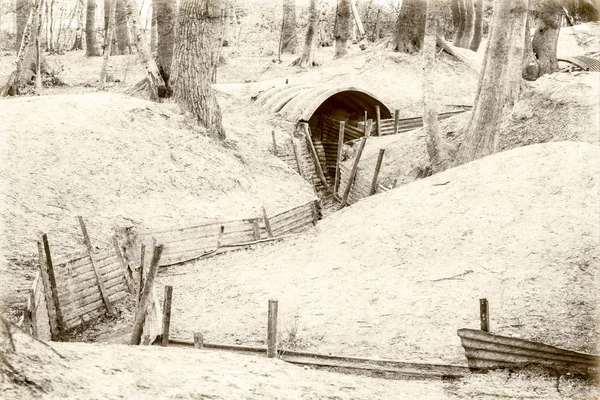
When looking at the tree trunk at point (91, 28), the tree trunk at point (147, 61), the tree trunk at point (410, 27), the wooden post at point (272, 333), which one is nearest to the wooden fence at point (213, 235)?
the wooden post at point (272, 333)

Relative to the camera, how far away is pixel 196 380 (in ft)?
16.0

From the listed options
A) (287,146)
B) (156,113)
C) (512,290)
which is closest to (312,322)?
(512,290)

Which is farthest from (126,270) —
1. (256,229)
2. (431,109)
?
(431,109)

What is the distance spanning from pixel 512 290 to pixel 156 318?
4386mm

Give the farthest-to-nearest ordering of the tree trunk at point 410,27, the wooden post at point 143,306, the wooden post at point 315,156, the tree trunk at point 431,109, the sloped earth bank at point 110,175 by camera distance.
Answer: the tree trunk at point 410,27
the wooden post at point 315,156
the tree trunk at point 431,109
the sloped earth bank at point 110,175
the wooden post at point 143,306

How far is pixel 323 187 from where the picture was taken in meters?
17.5

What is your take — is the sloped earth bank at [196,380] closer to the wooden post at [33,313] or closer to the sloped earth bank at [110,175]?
the wooden post at [33,313]

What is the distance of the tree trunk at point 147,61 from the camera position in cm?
1616

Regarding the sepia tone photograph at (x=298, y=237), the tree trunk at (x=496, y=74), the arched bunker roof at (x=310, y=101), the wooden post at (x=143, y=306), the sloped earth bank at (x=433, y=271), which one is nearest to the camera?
the sepia tone photograph at (x=298, y=237)

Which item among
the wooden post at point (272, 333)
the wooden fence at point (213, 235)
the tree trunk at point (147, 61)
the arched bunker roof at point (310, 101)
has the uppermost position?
the tree trunk at point (147, 61)

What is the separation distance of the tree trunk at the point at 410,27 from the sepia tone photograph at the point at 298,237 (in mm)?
4366

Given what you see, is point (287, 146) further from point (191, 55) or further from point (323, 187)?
point (191, 55)

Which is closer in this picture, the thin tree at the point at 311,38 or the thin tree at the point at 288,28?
the thin tree at the point at 311,38

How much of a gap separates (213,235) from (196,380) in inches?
270
